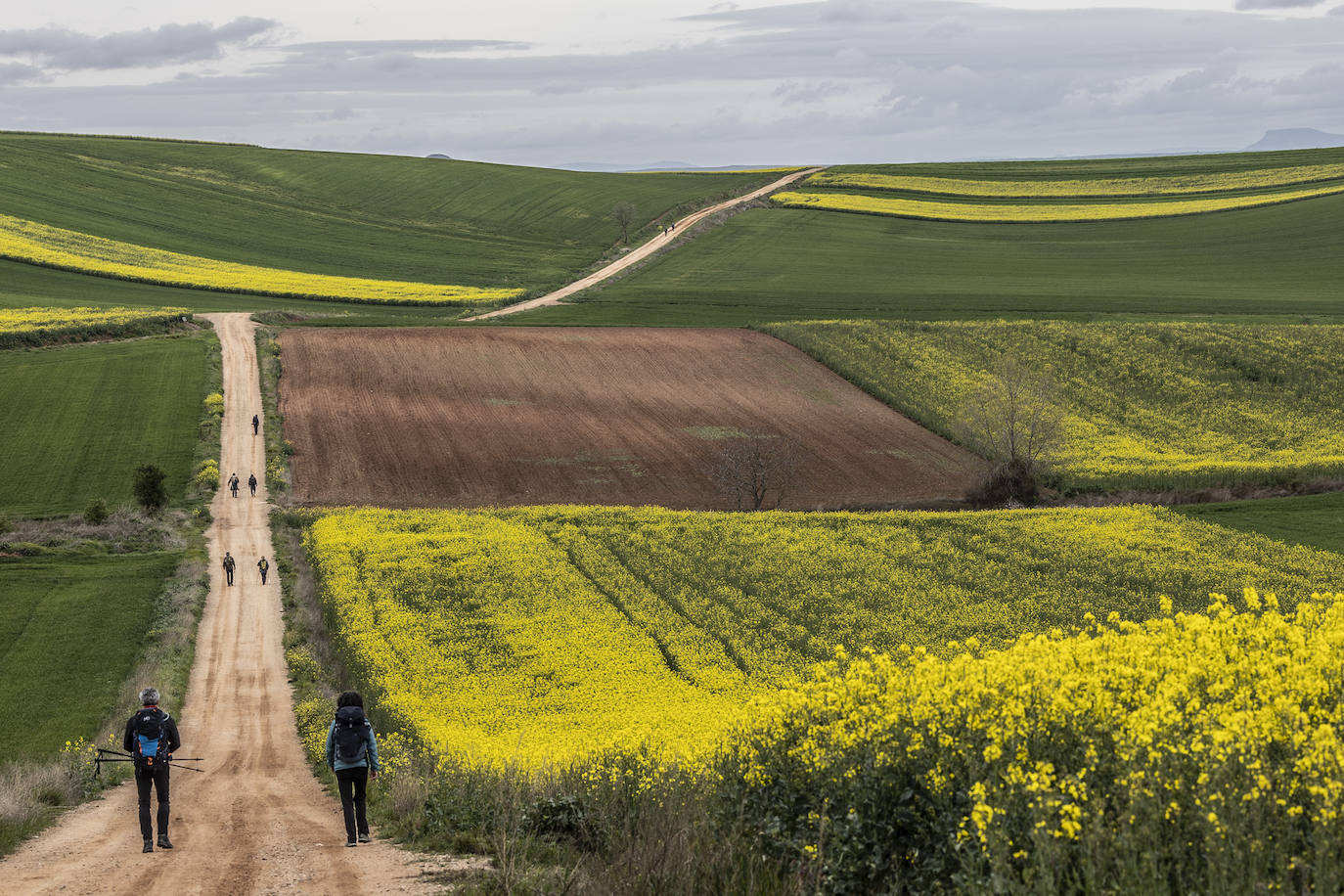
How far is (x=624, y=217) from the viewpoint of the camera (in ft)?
436

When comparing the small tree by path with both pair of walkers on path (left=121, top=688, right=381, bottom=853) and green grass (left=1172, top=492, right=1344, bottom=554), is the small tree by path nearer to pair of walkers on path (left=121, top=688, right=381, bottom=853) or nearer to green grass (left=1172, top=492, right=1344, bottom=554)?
pair of walkers on path (left=121, top=688, right=381, bottom=853)

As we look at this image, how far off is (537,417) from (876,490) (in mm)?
20095

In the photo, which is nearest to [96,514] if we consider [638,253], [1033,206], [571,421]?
[571,421]

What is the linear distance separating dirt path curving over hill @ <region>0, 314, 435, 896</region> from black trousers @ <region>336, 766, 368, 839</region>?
12.5 inches

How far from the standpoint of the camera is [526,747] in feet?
72.1

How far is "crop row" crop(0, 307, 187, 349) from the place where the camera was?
75.8m

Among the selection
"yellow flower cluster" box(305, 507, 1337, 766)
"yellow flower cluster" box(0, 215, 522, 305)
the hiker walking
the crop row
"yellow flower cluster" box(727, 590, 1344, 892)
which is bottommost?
"yellow flower cluster" box(305, 507, 1337, 766)

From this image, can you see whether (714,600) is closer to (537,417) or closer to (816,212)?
(537,417)

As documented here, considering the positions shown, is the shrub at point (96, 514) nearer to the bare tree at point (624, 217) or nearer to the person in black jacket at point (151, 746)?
the person in black jacket at point (151, 746)

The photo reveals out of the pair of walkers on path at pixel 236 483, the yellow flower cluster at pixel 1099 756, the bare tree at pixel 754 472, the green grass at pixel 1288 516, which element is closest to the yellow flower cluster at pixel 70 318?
the pair of walkers on path at pixel 236 483

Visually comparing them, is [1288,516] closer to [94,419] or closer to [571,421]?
[571,421]

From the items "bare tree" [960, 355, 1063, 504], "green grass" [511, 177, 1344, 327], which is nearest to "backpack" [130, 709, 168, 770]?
"bare tree" [960, 355, 1063, 504]

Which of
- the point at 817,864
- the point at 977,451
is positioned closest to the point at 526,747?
the point at 817,864

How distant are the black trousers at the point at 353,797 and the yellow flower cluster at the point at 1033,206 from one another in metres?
130
